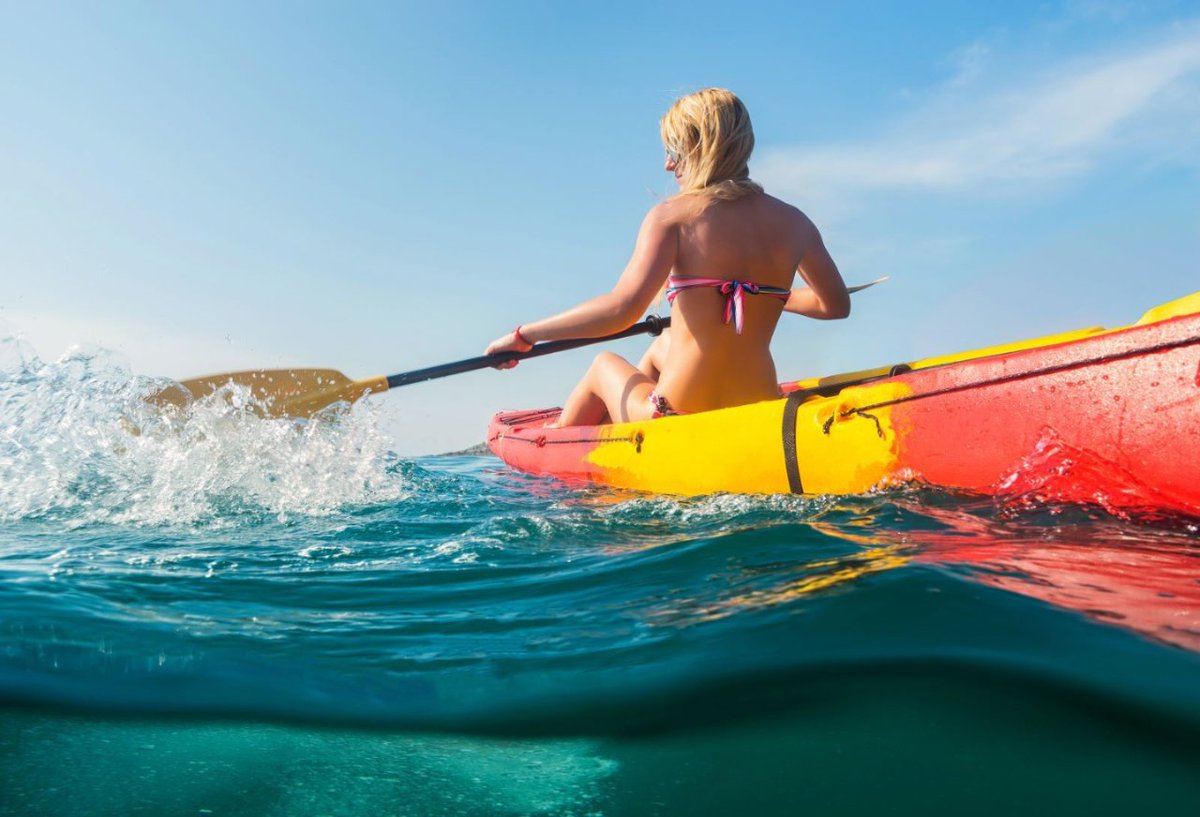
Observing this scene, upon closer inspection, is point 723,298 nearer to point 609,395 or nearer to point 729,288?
point 729,288

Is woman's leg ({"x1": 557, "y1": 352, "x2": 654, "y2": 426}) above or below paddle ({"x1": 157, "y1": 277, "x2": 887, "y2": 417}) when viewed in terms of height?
below

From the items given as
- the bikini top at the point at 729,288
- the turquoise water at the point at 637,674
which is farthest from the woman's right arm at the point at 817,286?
the turquoise water at the point at 637,674

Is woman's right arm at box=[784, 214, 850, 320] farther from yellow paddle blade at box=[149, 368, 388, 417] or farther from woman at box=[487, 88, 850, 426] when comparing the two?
yellow paddle blade at box=[149, 368, 388, 417]

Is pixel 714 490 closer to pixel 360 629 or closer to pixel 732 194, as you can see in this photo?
pixel 732 194

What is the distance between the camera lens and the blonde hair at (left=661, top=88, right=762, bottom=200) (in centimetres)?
372

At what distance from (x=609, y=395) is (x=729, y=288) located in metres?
1.30

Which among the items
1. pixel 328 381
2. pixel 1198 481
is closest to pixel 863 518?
pixel 1198 481

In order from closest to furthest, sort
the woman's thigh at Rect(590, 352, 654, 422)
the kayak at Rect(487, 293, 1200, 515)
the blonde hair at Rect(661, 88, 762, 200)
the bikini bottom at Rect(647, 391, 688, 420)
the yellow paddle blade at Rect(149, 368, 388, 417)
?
1. the kayak at Rect(487, 293, 1200, 515)
2. the blonde hair at Rect(661, 88, 762, 200)
3. the bikini bottom at Rect(647, 391, 688, 420)
4. the woman's thigh at Rect(590, 352, 654, 422)
5. the yellow paddle blade at Rect(149, 368, 388, 417)

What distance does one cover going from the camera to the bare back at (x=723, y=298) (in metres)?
3.75

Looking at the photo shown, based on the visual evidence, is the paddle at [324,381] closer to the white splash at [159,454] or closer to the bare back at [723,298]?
the white splash at [159,454]

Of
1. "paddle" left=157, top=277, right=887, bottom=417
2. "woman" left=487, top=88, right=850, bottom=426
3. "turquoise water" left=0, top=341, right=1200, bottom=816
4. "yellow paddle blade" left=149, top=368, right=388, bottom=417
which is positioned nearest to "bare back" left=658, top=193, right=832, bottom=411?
"woman" left=487, top=88, right=850, bottom=426

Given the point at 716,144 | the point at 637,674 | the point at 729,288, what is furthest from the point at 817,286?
the point at 637,674

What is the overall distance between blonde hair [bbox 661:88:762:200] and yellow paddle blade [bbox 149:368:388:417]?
110 inches

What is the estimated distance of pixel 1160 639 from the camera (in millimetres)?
1515
